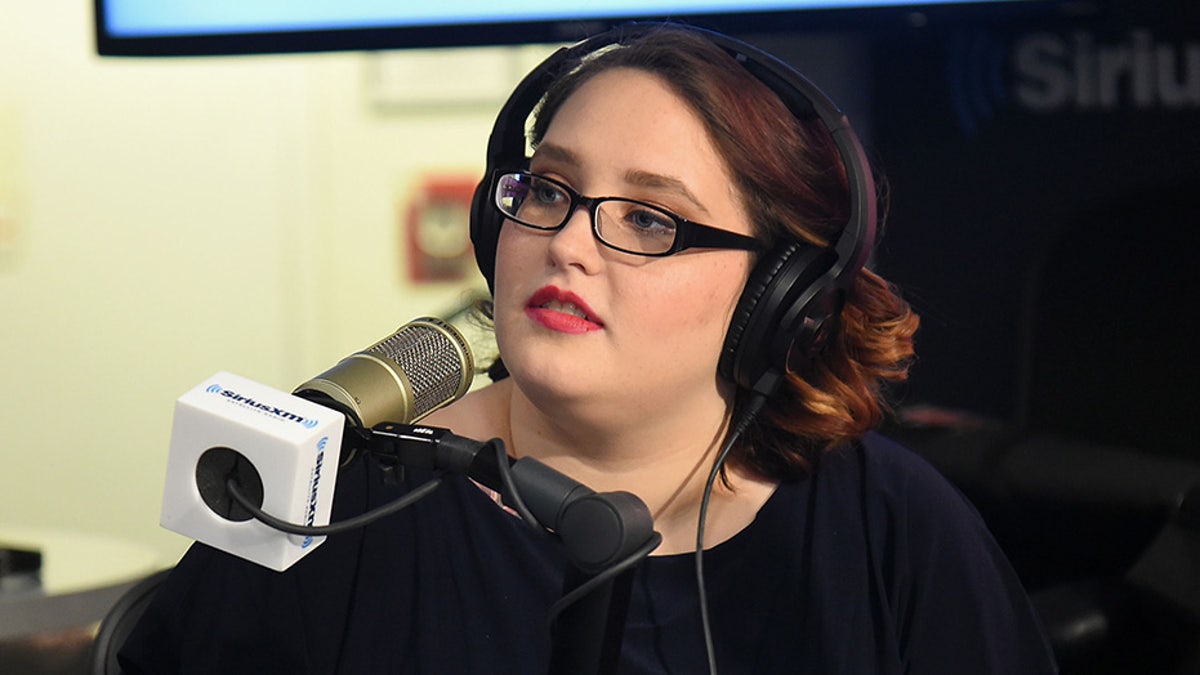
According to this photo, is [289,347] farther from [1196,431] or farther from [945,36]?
[1196,431]

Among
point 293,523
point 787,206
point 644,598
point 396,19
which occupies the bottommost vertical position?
point 644,598

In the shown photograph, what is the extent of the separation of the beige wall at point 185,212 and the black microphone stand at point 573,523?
216cm

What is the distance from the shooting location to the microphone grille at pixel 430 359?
79 centimetres

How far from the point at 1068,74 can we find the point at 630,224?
0.87 metres

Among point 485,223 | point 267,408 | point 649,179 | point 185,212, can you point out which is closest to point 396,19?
point 485,223

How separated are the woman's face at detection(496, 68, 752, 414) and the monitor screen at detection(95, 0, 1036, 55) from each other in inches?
17.3

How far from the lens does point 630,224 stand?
38.9 inches

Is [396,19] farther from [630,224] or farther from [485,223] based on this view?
[630,224]

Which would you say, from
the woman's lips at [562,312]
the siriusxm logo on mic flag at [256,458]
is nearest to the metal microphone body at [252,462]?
the siriusxm logo on mic flag at [256,458]

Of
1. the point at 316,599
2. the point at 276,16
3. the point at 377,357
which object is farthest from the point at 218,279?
the point at 377,357

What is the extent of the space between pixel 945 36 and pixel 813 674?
94 cm

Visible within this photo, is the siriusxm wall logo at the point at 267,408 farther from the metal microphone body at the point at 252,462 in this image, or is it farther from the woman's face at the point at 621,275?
the woman's face at the point at 621,275

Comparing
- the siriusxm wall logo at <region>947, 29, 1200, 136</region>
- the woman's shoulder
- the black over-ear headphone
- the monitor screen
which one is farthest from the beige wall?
the black over-ear headphone

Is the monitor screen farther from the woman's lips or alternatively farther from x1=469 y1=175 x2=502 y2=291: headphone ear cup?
the woman's lips
